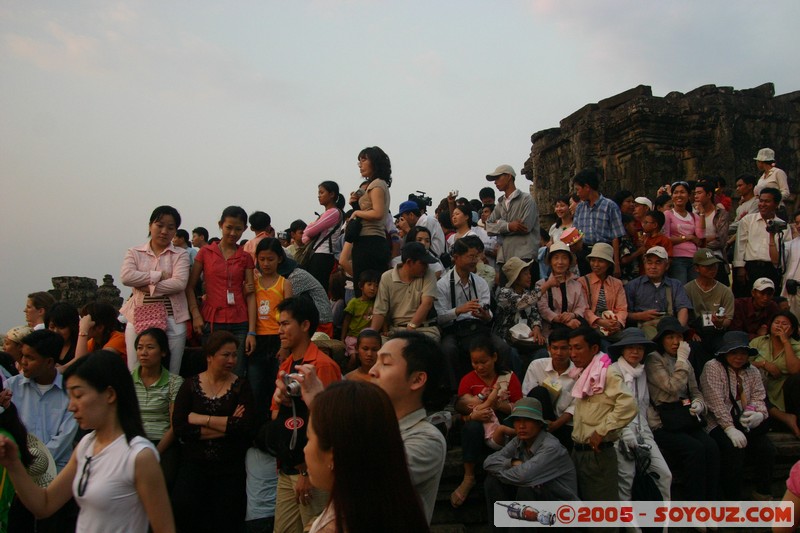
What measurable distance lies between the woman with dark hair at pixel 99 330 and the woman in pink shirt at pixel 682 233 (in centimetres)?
671

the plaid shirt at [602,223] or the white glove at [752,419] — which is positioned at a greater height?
the plaid shirt at [602,223]

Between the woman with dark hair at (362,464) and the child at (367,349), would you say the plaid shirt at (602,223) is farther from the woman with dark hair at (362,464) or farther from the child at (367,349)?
the woman with dark hair at (362,464)

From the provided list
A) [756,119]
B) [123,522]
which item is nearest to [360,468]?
[123,522]

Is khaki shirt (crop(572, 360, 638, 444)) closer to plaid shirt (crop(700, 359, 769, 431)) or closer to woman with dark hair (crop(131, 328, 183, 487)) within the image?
plaid shirt (crop(700, 359, 769, 431))

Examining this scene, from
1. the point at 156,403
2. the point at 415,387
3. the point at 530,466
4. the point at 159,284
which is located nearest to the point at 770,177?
the point at 530,466

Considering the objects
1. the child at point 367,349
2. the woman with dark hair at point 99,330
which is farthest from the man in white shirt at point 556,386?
the woman with dark hair at point 99,330

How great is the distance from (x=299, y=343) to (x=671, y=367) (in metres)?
3.82

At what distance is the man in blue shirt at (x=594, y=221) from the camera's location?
27.4ft

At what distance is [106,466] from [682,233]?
26.1 ft

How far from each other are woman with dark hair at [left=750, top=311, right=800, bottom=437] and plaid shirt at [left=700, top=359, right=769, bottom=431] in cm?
46

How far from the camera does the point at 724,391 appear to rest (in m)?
6.17

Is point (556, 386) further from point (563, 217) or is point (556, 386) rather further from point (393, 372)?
point (563, 217)

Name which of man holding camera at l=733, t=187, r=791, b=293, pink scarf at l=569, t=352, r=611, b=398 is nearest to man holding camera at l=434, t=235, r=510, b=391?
pink scarf at l=569, t=352, r=611, b=398

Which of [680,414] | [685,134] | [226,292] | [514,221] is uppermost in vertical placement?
[685,134]
